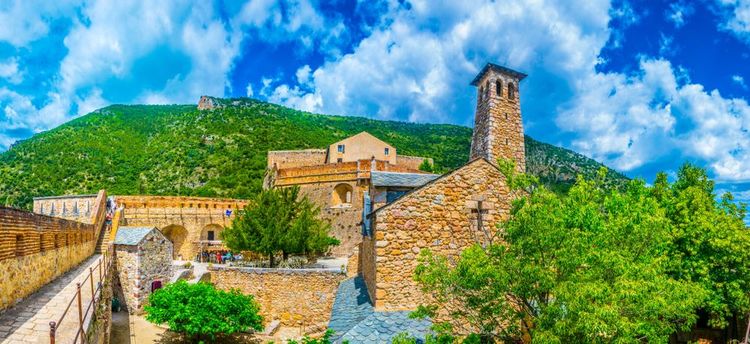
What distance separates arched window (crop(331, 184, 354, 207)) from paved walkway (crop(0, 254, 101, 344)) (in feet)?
82.0

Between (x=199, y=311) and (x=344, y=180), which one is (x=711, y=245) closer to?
(x=199, y=311)

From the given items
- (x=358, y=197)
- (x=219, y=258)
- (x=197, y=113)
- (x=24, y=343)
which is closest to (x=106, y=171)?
(x=197, y=113)

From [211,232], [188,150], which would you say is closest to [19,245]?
[211,232]

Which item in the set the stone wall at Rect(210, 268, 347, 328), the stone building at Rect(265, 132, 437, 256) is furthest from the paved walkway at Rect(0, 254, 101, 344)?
the stone building at Rect(265, 132, 437, 256)

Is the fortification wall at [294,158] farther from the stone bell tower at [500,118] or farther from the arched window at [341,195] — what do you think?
the stone bell tower at [500,118]

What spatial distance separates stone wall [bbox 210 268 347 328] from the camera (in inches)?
712

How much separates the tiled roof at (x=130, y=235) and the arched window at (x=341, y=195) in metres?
17.3

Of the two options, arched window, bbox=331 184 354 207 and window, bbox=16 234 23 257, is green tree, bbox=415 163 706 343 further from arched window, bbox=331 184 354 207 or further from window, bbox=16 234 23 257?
arched window, bbox=331 184 354 207

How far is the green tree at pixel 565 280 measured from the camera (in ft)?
16.1

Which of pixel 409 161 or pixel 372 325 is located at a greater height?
pixel 409 161

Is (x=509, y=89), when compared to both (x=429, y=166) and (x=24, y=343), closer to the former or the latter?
(x=24, y=343)

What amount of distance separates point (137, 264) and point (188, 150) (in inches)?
2042

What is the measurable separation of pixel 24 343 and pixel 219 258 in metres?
24.4

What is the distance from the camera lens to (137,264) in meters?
18.1
